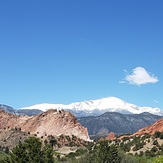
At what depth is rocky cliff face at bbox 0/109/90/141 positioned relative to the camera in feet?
555

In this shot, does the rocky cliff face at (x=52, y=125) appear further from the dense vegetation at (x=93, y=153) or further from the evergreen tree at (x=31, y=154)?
the evergreen tree at (x=31, y=154)

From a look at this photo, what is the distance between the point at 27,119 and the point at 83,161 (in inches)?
4580

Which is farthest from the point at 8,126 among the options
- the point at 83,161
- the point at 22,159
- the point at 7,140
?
the point at 22,159

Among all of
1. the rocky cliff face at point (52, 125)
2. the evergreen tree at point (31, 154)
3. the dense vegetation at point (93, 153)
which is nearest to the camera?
the evergreen tree at point (31, 154)

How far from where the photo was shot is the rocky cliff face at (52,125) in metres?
169

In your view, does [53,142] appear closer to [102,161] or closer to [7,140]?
[7,140]

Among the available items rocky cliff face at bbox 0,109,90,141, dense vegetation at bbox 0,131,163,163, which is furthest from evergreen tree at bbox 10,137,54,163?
rocky cliff face at bbox 0,109,90,141

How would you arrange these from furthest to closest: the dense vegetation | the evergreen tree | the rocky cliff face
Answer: the rocky cliff face < the dense vegetation < the evergreen tree

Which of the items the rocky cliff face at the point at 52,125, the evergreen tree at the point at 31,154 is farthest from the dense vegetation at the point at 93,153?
the rocky cliff face at the point at 52,125

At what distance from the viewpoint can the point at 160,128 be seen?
144 meters

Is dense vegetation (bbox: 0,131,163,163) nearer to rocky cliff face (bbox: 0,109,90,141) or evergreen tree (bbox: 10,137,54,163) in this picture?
evergreen tree (bbox: 10,137,54,163)

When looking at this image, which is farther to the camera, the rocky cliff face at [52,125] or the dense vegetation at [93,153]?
the rocky cliff face at [52,125]

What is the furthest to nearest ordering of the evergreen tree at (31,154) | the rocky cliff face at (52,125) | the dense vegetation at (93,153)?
the rocky cliff face at (52,125)
the dense vegetation at (93,153)
the evergreen tree at (31,154)

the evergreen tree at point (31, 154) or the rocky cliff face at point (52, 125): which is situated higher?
the rocky cliff face at point (52, 125)
